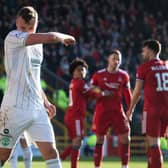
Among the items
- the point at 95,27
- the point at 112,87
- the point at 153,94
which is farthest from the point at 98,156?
the point at 95,27

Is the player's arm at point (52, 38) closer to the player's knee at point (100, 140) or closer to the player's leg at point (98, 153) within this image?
the player's leg at point (98, 153)

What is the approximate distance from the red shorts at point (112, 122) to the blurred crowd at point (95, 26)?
11490mm

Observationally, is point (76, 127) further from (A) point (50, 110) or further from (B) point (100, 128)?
(A) point (50, 110)

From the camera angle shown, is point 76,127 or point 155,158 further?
point 76,127

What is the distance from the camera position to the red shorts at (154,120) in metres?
12.8

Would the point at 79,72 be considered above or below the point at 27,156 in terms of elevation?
above

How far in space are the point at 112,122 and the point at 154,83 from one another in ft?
8.57

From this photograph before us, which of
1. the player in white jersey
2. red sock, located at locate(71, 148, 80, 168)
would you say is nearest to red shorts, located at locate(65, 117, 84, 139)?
red sock, located at locate(71, 148, 80, 168)

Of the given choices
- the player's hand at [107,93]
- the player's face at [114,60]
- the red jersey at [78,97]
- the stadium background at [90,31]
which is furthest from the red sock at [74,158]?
the stadium background at [90,31]

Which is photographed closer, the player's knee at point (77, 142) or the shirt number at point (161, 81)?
the shirt number at point (161, 81)

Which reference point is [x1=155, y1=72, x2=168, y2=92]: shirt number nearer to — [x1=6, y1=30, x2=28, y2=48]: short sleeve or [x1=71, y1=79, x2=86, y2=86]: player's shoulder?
[x1=71, y1=79, x2=86, y2=86]: player's shoulder

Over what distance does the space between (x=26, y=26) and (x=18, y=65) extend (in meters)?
0.48

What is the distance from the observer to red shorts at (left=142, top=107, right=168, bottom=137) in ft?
41.9

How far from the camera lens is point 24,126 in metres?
9.91
